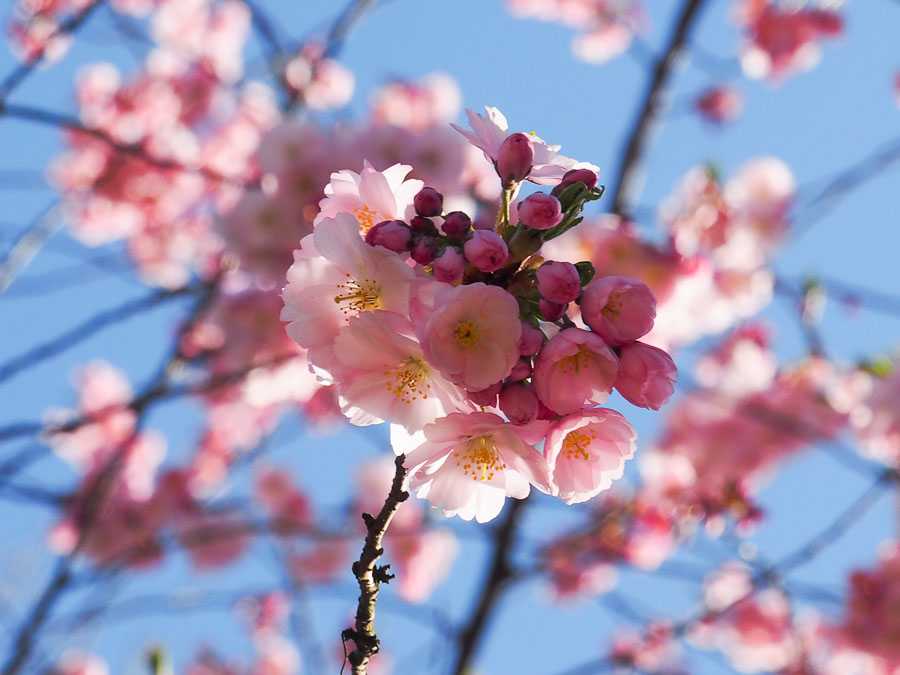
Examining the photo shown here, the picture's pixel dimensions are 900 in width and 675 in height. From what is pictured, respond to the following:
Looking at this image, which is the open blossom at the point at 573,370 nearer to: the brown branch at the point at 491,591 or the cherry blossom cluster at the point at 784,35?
the brown branch at the point at 491,591

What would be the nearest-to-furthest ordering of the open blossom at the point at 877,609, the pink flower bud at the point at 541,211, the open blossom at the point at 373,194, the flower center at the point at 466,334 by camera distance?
the flower center at the point at 466,334, the pink flower bud at the point at 541,211, the open blossom at the point at 373,194, the open blossom at the point at 877,609

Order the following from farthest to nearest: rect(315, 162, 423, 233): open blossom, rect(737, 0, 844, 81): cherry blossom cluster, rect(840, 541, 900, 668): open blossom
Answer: rect(737, 0, 844, 81): cherry blossom cluster
rect(840, 541, 900, 668): open blossom
rect(315, 162, 423, 233): open blossom

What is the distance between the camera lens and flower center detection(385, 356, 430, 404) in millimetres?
1055

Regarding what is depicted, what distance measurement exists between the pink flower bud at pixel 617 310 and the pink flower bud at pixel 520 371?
0.27 ft

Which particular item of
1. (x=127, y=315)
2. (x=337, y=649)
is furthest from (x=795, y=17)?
(x=337, y=649)

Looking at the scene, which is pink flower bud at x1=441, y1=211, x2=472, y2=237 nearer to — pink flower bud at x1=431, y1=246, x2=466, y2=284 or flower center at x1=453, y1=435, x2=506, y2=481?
pink flower bud at x1=431, y1=246, x2=466, y2=284

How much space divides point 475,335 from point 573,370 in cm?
12

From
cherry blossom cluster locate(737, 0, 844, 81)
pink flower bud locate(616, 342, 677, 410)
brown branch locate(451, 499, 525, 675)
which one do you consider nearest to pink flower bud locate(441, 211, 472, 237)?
pink flower bud locate(616, 342, 677, 410)

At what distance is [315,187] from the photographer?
2.73 m

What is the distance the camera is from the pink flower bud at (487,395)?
3.26ft

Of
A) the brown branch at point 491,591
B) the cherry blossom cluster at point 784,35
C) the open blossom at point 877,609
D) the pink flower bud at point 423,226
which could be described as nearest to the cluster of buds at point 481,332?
the pink flower bud at point 423,226

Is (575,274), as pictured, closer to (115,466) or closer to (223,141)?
(115,466)

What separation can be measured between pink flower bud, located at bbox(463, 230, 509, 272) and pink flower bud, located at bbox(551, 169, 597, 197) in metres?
0.14

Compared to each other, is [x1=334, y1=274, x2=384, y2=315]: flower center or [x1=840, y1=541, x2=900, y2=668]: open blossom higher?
[x1=840, y1=541, x2=900, y2=668]: open blossom
